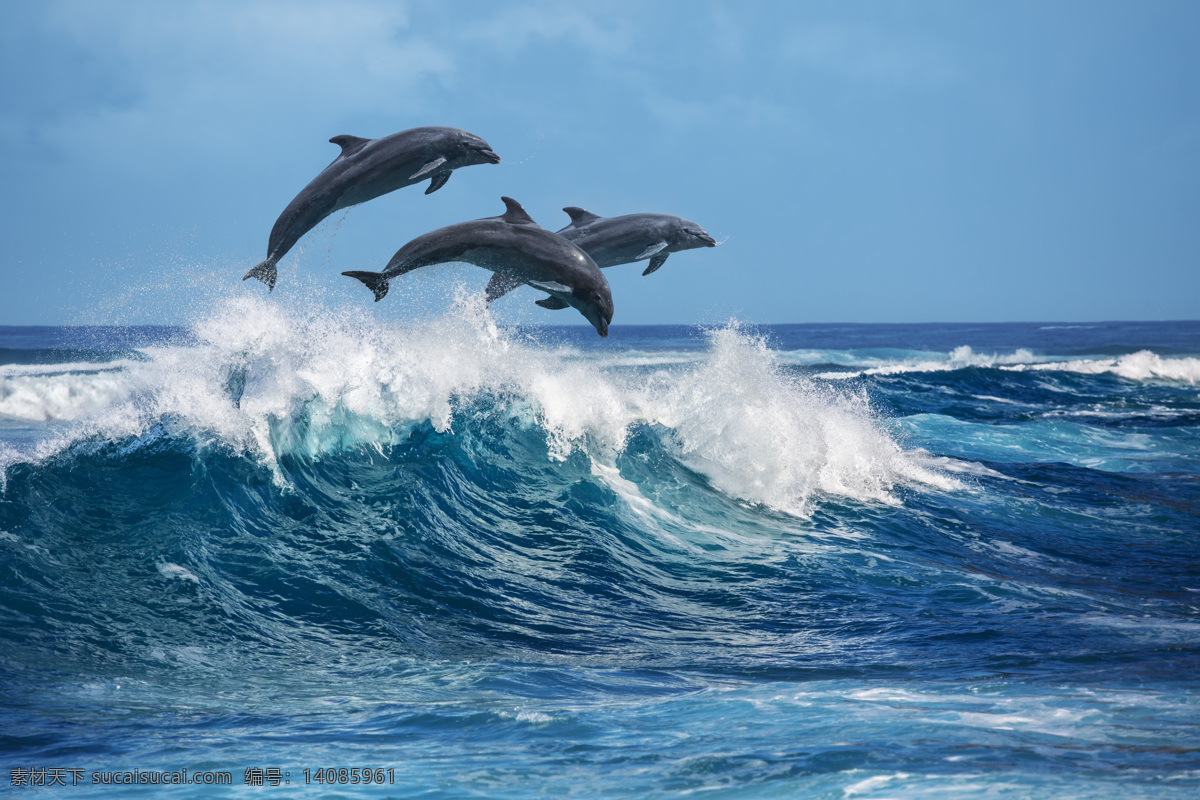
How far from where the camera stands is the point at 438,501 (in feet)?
29.1

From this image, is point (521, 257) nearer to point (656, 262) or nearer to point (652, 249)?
point (652, 249)

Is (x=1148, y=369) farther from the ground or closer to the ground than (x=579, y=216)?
closer to the ground

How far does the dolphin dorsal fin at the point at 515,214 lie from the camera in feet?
22.2

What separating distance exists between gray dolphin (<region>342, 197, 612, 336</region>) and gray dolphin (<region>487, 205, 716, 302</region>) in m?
0.92

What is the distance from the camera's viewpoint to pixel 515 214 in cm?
680

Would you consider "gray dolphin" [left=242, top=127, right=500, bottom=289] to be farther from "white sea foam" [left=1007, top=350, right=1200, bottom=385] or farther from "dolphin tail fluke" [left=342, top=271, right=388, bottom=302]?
"white sea foam" [left=1007, top=350, right=1200, bottom=385]

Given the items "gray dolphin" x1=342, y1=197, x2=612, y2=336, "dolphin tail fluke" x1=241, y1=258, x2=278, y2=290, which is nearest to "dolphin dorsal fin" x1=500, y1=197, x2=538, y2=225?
"gray dolphin" x1=342, y1=197, x2=612, y2=336

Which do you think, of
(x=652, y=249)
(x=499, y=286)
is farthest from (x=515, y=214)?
(x=652, y=249)

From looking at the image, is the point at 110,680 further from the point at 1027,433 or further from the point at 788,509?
the point at 1027,433

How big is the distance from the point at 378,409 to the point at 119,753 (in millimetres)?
5804

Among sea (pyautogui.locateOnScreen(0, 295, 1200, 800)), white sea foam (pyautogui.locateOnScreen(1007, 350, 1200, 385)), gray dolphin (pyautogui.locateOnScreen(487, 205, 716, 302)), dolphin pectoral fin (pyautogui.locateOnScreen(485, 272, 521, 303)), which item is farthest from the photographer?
white sea foam (pyautogui.locateOnScreen(1007, 350, 1200, 385))

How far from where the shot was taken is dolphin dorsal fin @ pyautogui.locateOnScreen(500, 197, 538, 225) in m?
6.77

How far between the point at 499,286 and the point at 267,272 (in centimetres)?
174

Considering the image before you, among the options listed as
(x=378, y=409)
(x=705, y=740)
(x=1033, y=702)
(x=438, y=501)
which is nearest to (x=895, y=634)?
(x=1033, y=702)
